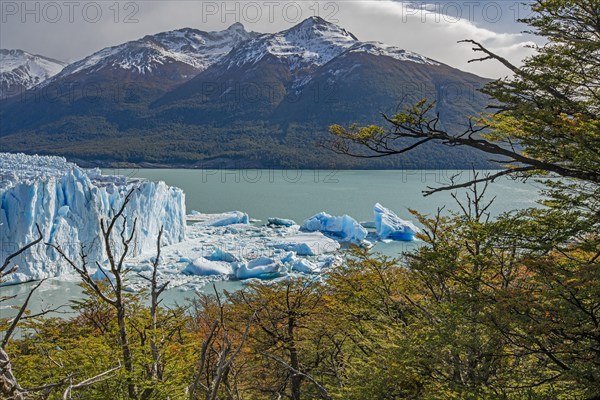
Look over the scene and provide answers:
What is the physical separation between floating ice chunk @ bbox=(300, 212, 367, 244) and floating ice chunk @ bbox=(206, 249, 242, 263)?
26.4 feet

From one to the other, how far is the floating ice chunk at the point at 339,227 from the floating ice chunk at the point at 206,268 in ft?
30.1

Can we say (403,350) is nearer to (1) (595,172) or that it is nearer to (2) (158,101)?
(1) (595,172)

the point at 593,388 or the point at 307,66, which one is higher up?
the point at 307,66

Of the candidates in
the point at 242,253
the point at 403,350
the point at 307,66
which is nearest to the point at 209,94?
the point at 307,66

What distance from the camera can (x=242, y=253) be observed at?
23.7m

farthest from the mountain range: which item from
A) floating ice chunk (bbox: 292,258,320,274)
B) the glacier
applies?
the glacier

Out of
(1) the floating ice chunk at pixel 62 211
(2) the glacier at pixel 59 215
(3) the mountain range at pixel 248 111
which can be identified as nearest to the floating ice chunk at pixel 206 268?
(2) the glacier at pixel 59 215

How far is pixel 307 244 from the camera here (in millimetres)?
24297

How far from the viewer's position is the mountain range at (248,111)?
108875mm

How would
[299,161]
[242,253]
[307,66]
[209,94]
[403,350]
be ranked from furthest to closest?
[307,66] < [209,94] < [299,161] < [242,253] < [403,350]

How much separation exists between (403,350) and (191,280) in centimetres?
1533

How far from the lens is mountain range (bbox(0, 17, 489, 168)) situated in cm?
10888

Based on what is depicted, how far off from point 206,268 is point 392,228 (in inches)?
483

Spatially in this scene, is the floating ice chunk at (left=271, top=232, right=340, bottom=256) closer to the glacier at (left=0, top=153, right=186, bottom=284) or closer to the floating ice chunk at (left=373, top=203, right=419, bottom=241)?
the floating ice chunk at (left=373, top=203, right=419, bottom=241)
